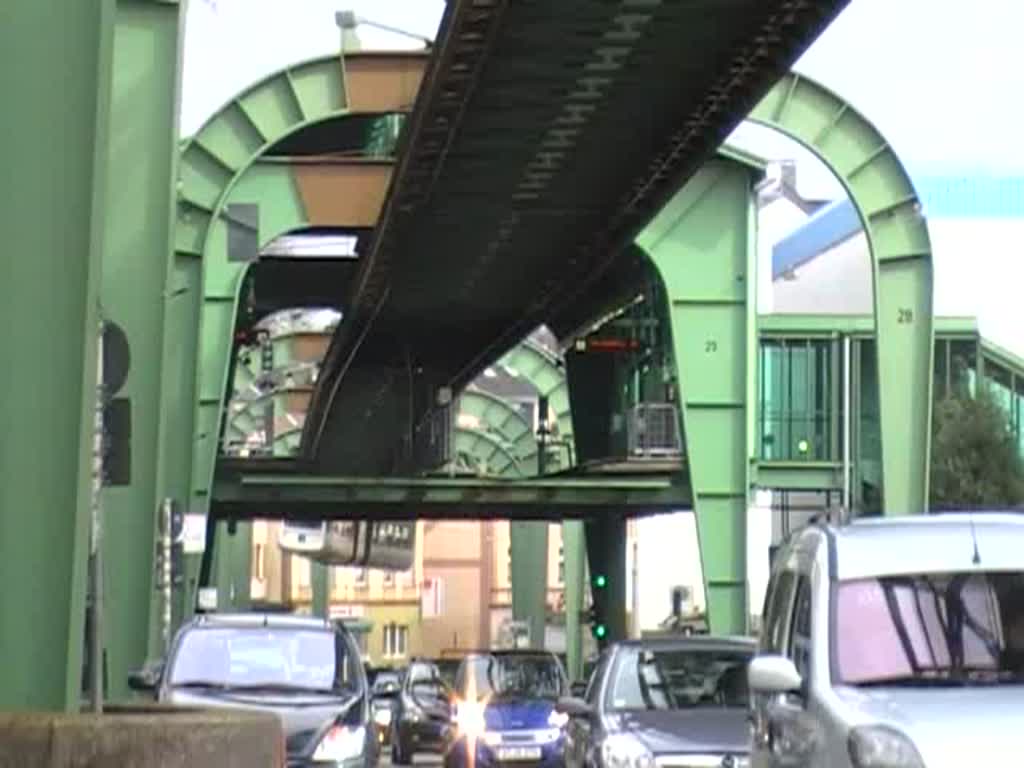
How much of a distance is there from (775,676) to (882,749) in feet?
3.48

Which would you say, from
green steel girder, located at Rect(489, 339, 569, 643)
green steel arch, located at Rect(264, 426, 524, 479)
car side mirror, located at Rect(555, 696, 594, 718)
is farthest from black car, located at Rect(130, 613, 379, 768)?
green steel arch, located at Rect(264, 426, 524, 479)

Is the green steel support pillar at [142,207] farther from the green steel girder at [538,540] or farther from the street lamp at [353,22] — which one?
the green steel girder at [538,540]

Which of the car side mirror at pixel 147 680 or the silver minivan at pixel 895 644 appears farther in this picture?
the car side mirror at pixel 147 680

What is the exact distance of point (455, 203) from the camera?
2762 centimetres

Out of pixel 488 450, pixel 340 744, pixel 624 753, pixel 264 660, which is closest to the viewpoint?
pixel 624 753

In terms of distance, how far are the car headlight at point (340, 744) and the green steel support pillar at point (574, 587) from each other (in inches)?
1691

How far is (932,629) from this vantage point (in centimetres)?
961

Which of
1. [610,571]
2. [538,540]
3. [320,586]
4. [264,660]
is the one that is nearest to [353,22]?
[264,660]

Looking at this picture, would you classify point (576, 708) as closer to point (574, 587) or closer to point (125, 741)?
point (125, 741)

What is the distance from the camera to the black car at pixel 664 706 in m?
14.8

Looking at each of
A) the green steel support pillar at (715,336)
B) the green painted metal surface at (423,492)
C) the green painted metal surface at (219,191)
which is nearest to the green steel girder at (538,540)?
the green painted metal surface at (423,492)

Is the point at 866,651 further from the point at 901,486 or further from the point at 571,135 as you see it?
the point at 901,486

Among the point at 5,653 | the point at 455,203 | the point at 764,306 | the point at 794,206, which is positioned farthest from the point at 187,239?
the point at 794,206

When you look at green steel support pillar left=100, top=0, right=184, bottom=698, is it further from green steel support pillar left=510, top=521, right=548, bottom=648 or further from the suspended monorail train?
the suspended monorail train
